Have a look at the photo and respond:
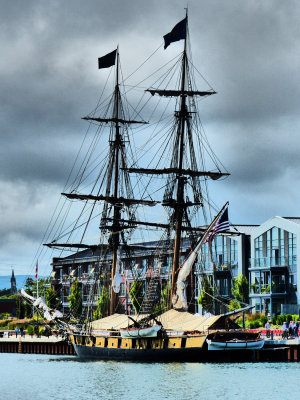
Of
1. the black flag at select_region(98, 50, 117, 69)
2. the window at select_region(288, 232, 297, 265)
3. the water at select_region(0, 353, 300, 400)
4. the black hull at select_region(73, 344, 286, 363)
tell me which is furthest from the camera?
the window at select_region(288, 232, 297, 265)

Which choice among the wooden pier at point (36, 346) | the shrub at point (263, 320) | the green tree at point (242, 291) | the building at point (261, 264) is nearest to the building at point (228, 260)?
the building at point (261, 264)

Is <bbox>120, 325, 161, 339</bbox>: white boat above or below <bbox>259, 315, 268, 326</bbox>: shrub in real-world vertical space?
below

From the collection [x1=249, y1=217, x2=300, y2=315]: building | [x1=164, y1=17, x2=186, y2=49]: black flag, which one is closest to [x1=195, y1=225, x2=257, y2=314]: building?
[x1=249, y1=217, x2=300, y2=315]: building

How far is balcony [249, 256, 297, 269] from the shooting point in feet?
325

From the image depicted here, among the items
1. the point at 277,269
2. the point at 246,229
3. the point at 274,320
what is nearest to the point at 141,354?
the point at 274,320

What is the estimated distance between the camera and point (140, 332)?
2788 inches

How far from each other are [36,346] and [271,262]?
93.7 ft

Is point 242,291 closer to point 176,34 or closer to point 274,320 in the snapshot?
point 274,320

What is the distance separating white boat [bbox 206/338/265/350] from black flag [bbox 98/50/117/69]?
34424 millimetres

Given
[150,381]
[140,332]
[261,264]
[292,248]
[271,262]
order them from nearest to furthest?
[150,381]
[140,332]
[292,248]
[271,262]
[261,264]

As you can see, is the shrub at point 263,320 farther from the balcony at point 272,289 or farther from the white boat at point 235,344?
the white boat at point 235,344

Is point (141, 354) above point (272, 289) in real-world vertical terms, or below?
below

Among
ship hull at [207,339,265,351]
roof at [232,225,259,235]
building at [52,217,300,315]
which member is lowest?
ship hull at [207,339,265,351]

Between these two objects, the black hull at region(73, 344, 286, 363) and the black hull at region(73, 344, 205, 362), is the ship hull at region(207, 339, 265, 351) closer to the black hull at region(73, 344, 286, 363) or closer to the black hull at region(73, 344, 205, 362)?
the black hull at region(73, 344, 286, 363)
